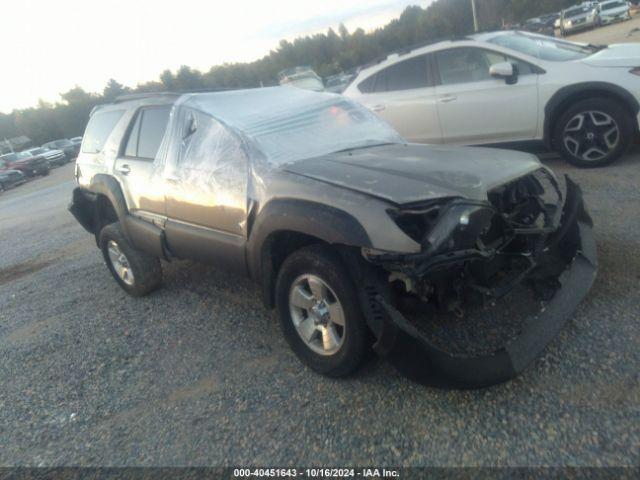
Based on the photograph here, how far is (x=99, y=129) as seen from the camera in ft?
17.2

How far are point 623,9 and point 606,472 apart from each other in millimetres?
41949

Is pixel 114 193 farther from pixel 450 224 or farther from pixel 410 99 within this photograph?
pixel 410 99

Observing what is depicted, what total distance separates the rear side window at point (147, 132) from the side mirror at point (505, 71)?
4.00 m

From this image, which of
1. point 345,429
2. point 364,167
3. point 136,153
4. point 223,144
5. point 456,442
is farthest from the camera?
point 136,153

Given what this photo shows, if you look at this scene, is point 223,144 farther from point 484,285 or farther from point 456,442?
point 456,442

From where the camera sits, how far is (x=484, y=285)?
8.66 ft

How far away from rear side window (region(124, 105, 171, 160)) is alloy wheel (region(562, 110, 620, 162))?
15.3 ft

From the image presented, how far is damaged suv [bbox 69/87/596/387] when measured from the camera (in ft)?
8.15

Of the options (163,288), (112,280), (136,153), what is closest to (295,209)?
(136,153)

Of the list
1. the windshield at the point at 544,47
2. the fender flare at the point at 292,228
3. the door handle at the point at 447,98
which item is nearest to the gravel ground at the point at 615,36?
the windshield at the point at 544,47

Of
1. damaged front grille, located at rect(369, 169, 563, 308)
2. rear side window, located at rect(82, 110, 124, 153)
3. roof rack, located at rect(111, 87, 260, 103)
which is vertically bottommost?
damaged front grille, located at rect(369, 169, 563, 308)

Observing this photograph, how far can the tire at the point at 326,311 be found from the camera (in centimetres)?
270

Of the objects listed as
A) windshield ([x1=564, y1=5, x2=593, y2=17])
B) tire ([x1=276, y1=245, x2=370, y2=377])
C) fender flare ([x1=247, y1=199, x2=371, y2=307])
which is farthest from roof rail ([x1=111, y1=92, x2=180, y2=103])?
windshield ([x1=564, y1=5, x2=593, y2=17])

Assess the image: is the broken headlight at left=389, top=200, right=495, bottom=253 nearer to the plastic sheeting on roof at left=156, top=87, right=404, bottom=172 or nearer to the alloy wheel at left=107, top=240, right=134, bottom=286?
the plastic sheeting on roof at left=156, top=87, right=404, bottom=172
